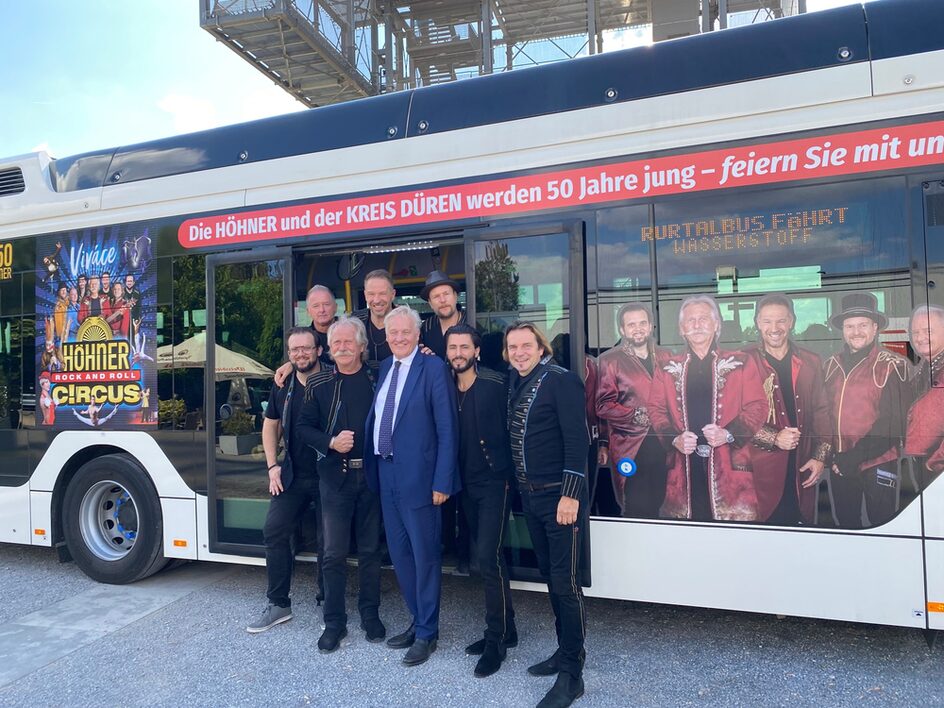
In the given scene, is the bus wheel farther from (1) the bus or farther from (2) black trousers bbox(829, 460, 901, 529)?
(2) black trousers bbox(829, 460, 901, 529)

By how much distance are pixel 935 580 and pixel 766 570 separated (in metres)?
0.72

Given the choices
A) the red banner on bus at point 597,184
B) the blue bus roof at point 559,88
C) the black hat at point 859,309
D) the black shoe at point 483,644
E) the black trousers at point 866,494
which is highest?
the blue bus roof at point 559,88

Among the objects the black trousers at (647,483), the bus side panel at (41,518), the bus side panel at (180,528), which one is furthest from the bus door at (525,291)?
the bus side panel at (41,518)

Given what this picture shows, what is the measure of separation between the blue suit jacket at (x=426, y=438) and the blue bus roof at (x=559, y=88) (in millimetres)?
1639

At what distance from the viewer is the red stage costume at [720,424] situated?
131 inches

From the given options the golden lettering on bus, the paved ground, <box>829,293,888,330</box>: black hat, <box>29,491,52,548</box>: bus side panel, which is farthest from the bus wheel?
<box>829,293,888,330</box>: black hat

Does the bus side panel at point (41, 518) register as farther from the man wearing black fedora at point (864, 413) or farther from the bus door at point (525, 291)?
the man wearing black fedora at point (864, 413)

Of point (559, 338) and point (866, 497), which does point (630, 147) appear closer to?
point (559, 338)

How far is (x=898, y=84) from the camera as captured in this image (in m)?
3.22

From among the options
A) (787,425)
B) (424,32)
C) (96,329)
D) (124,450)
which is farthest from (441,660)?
(424,32)

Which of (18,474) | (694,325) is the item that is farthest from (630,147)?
(18,474)

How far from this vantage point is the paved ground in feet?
10.7

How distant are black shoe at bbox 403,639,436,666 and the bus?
659mm

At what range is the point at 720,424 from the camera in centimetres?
338
